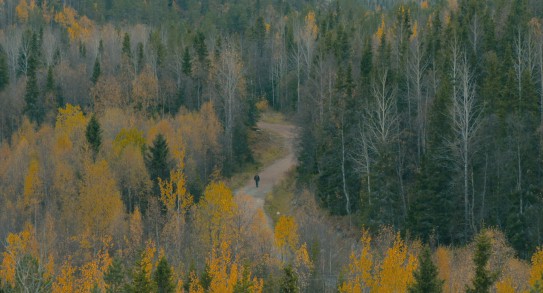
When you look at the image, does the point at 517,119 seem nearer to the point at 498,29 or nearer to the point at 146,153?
the point at 498,29

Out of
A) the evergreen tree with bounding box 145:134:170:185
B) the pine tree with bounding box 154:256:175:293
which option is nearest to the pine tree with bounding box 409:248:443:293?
the pine tree with bounding box 154:256:175:293

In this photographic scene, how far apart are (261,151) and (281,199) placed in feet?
54.7

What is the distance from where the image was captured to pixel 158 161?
2430 inches

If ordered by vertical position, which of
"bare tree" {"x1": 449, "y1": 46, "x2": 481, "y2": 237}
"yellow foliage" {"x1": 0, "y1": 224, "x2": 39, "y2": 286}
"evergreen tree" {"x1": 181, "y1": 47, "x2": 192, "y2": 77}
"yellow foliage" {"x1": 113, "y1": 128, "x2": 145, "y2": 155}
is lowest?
"yellow foliage" {"x1": 0, "y1": 224, "x2": 39, "y2": 286}

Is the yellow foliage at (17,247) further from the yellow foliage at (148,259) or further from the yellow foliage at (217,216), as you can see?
the yellow foliage at (217,216)

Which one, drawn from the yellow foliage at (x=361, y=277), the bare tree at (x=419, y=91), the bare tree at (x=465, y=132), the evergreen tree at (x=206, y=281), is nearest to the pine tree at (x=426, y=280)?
the yellow foliage at (x=361, y=277)

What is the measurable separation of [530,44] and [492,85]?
6407mm

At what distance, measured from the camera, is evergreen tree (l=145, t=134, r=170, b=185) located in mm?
61625

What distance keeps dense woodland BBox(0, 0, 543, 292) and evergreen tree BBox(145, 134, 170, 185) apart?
190mm

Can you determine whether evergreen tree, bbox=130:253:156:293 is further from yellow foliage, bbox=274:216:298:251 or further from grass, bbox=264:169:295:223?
grass, bbox=264:169:295:223

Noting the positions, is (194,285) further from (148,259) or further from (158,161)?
(158,161)

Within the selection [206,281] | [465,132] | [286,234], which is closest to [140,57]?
[465,132]

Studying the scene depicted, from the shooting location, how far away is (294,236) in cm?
4509

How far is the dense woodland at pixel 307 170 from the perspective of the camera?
4234 cm
